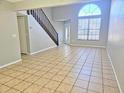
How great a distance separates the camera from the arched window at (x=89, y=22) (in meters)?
6.85

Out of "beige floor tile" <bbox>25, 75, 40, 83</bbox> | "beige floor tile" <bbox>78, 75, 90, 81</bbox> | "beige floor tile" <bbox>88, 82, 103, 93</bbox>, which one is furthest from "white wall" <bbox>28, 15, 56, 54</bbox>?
"beige floor tile" <bbox>88, 82, 103, 93</bbox>

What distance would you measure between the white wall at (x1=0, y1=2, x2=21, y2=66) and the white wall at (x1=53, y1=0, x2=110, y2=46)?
476 cm

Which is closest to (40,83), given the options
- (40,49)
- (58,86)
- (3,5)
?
(58,86)

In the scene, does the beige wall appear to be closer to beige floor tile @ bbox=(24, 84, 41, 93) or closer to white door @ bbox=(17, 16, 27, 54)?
white door @ bbox=(17, 16, 27, 54)

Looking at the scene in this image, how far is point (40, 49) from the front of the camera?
19.3ft

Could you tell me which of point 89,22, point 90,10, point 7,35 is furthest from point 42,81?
point 90,10

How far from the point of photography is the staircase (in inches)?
223

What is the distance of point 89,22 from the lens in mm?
7203

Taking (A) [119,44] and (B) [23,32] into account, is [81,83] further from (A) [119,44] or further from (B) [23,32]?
(B) [23,32]

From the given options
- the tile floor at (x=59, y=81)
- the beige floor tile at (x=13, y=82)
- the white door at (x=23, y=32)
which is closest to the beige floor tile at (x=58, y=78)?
the tile floor at (x=59, y=81)

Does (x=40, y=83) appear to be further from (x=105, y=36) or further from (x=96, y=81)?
(x=105, y=36)

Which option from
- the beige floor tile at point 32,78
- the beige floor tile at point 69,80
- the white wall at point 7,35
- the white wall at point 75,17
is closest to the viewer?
the beige floor tile at point 69,80

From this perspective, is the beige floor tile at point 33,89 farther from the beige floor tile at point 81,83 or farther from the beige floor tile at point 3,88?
the beige floor tile at point 81,83

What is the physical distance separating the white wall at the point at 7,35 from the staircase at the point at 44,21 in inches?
61.9
